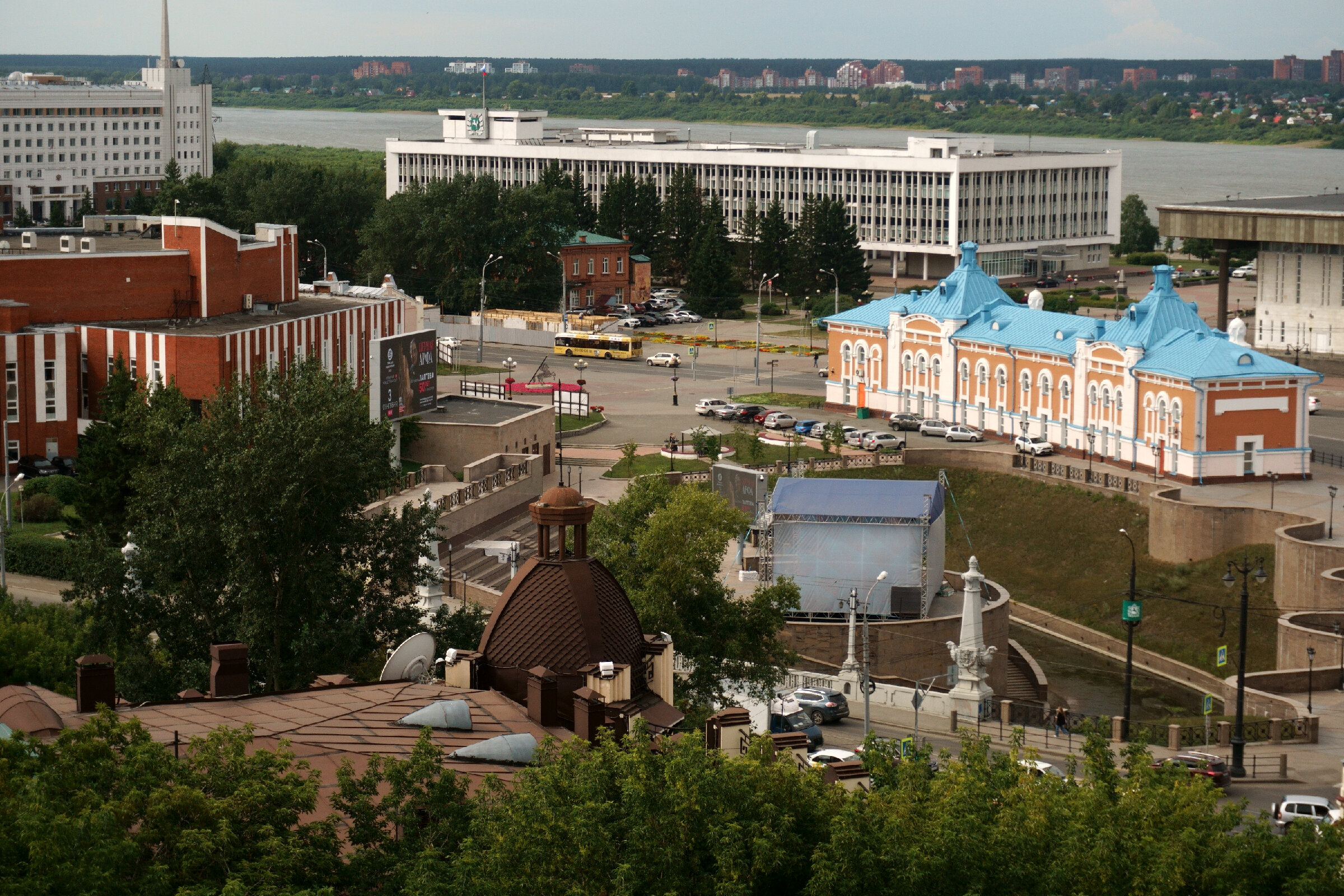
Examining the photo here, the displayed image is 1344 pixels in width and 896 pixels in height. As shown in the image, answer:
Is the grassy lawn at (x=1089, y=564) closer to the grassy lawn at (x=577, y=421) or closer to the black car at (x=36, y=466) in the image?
the grassy lawn at (x=577, y=421)

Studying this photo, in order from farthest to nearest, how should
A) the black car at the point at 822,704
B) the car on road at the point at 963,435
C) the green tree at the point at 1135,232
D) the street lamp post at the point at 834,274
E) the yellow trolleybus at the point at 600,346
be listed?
the green tree at the point at 1135,232
the street lamp post at the point at 834,274
the yellow trolleybus at the point at 600,346
the car on road at the point at 963,435
the black car at the point at 822,704

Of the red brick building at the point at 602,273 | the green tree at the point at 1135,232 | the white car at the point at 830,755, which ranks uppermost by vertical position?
the green tree at the point at 1135,232

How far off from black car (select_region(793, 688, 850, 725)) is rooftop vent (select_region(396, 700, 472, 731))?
22.2m

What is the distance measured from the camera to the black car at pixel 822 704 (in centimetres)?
4862

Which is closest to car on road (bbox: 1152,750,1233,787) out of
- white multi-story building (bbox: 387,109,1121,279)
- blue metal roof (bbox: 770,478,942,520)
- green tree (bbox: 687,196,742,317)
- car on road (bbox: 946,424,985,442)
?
blue metal roof (bbox: 770,478,942,520)

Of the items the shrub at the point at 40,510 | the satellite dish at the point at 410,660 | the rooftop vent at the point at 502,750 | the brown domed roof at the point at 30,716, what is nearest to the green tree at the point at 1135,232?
the shrub at the point at 40,510

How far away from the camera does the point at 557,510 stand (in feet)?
91.5

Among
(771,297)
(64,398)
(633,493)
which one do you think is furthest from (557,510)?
(771,297)

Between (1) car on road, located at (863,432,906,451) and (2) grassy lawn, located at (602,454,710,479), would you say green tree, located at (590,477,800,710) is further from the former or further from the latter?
(1) car on road, located at (863,432,906,451)

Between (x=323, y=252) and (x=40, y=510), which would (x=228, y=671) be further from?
(x=323, y=252)

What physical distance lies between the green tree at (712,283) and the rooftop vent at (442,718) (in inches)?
3949

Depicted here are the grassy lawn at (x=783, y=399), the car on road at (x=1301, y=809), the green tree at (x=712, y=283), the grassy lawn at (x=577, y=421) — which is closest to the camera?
the car on road at (x=1301, y=809)

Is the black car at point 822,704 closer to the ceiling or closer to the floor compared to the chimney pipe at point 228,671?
closer to the floor

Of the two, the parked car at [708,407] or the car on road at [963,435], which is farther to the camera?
the parked car at [708,407]
